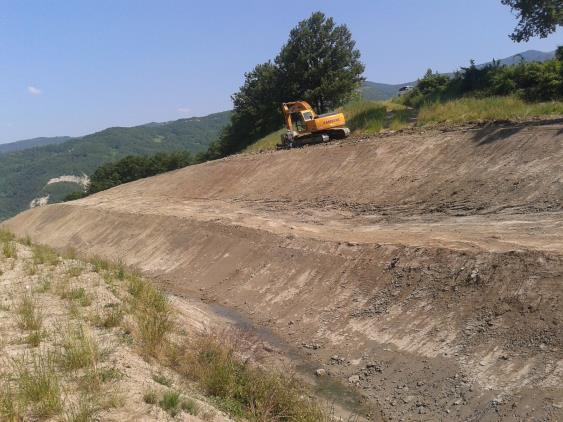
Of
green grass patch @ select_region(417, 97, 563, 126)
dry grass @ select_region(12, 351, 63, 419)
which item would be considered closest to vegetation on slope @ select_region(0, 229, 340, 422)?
dry grass @ select_region(12, 351, 63, 419)

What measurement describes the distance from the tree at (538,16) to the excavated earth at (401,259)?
894 centimetres

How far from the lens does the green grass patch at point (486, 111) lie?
17219 millimetres

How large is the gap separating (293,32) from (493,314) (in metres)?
38.0

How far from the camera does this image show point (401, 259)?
33.9 feet

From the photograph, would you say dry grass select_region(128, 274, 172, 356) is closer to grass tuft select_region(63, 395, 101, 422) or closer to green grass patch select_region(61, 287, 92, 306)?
green grass patch select_region(61, 287, 92, 306)

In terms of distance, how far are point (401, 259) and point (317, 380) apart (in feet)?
10.3

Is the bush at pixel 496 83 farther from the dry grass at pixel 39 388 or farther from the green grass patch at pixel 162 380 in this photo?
the dry grass at pixel 39 388

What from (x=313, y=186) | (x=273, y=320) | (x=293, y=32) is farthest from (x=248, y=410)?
(x=293, y=32)

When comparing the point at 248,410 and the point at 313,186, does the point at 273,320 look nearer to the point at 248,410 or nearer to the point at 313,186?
the point at 248,410

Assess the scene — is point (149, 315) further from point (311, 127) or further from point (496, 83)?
point (496, 83)

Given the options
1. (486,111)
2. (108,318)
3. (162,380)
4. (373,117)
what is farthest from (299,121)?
(162,380)

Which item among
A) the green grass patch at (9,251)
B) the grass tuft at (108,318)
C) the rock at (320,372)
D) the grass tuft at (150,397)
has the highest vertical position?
the green grass patch at (9,251)

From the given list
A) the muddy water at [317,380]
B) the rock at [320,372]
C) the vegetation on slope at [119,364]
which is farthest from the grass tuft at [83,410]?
the rock at [320,372]

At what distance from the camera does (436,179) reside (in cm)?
1503
